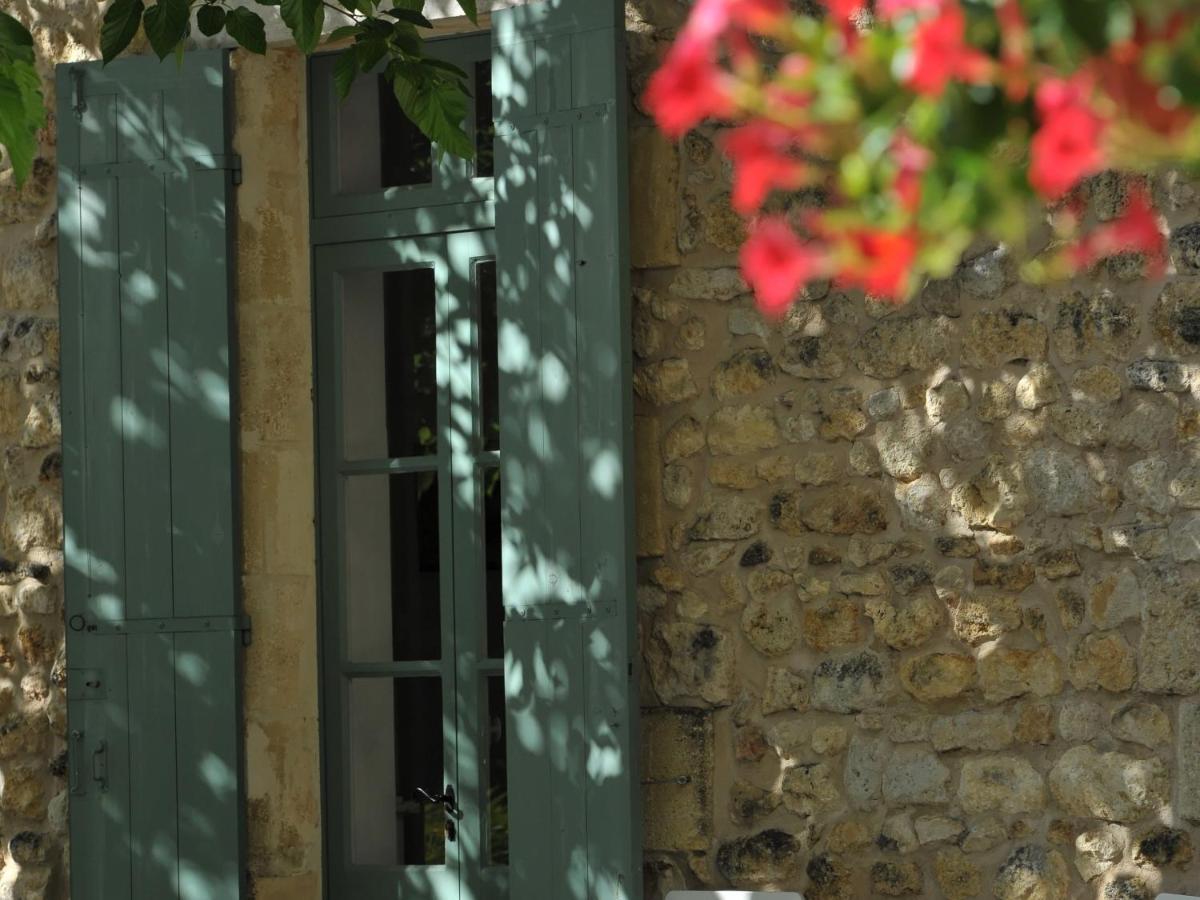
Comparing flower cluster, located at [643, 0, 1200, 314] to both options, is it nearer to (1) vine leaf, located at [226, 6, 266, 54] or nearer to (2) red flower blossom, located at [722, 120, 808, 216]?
(2) red flower blossom, located at [722, 120, 808, 216]

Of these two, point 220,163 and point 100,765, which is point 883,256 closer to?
point 220,163

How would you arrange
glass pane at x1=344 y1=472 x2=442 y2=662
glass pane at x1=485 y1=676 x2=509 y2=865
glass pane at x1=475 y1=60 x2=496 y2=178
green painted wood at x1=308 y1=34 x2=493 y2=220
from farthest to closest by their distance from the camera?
glass pane at x1=475 y1=60 x2=496 y2=178 → glass pane at x1=485 y1=676 x2=509 y2=865 → glass pane at x1=344 y1=472 x2=442 y2=662 → green painted wood at x1=308 y1=34 x2=493 y2=220

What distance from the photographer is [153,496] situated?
4664 millimetres

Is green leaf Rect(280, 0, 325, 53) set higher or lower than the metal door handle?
higher

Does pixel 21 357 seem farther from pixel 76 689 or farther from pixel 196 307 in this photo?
pixel 76 689

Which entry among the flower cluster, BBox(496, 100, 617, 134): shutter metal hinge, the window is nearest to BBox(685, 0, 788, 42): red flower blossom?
the flower cluster

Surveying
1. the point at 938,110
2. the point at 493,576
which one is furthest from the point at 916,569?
the point at 938,110

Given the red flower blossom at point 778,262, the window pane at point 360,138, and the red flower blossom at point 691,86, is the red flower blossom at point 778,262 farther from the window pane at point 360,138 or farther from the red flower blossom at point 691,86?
the window pane at point 360,138

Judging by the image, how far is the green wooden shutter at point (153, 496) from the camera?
181 inches

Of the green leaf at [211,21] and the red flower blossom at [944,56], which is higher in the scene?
the green leaf at [211,21]

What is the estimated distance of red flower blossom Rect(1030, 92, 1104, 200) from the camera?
96 centimetres

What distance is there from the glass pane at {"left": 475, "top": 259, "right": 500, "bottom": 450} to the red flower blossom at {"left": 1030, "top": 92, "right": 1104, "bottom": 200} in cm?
366

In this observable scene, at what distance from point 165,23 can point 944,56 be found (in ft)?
8.81

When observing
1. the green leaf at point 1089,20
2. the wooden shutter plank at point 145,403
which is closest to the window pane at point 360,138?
the wooden shutter plank at point 145,403
